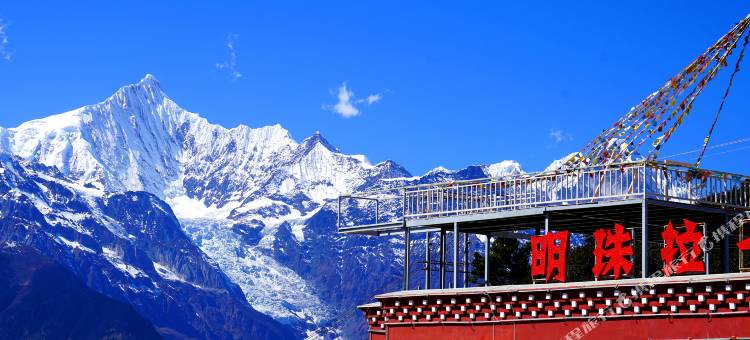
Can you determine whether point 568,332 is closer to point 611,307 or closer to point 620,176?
point 611,307

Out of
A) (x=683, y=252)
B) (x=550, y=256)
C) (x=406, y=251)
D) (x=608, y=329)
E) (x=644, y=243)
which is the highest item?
(x=406, y=251)

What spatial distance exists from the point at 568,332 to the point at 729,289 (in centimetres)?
500

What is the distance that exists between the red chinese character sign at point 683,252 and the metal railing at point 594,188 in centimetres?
148

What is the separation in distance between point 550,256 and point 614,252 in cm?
181

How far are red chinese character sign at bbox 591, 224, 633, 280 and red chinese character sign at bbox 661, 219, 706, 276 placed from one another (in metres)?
1.01

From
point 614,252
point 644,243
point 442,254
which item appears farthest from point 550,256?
point 442,254

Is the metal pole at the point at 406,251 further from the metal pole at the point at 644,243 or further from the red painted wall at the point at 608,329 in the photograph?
the metal pole at the point at 644,243

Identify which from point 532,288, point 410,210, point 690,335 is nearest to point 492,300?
point 532,288

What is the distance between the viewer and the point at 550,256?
1496 inches

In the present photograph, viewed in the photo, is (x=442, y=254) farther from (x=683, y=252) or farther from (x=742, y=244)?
(x=742, y=244)

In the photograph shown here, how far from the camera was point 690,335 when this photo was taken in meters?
32.5

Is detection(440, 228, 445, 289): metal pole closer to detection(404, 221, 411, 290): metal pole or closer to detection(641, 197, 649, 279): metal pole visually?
detection(404, 221, 411, 290): metal pole

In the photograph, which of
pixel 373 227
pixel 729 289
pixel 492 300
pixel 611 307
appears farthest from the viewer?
pixel 373 227

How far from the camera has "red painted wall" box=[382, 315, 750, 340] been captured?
31953 millimetres
